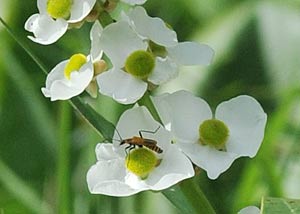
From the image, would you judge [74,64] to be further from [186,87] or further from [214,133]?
[186,87]

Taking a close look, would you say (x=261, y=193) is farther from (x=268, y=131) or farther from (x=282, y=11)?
(x=282, y=11)

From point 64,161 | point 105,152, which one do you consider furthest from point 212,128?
point 64,161

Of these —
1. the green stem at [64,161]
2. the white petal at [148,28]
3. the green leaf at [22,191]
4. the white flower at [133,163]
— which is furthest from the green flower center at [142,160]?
the green leaf at [22,191]

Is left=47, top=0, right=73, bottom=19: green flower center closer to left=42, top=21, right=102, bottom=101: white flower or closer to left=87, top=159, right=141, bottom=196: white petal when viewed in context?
left=42, top=21, right=102, bottom=101: white flower

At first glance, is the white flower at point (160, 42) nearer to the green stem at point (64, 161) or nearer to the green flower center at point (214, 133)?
the green flower center at point (214, 133)

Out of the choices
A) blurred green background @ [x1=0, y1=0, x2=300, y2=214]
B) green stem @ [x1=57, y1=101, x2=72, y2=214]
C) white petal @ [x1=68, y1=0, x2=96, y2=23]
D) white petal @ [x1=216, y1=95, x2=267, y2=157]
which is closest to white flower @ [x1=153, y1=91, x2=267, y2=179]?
white petal @ [x1=216, y1=95, x2=267, y2=157]

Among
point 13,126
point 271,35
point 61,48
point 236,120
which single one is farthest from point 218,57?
point 236,120
